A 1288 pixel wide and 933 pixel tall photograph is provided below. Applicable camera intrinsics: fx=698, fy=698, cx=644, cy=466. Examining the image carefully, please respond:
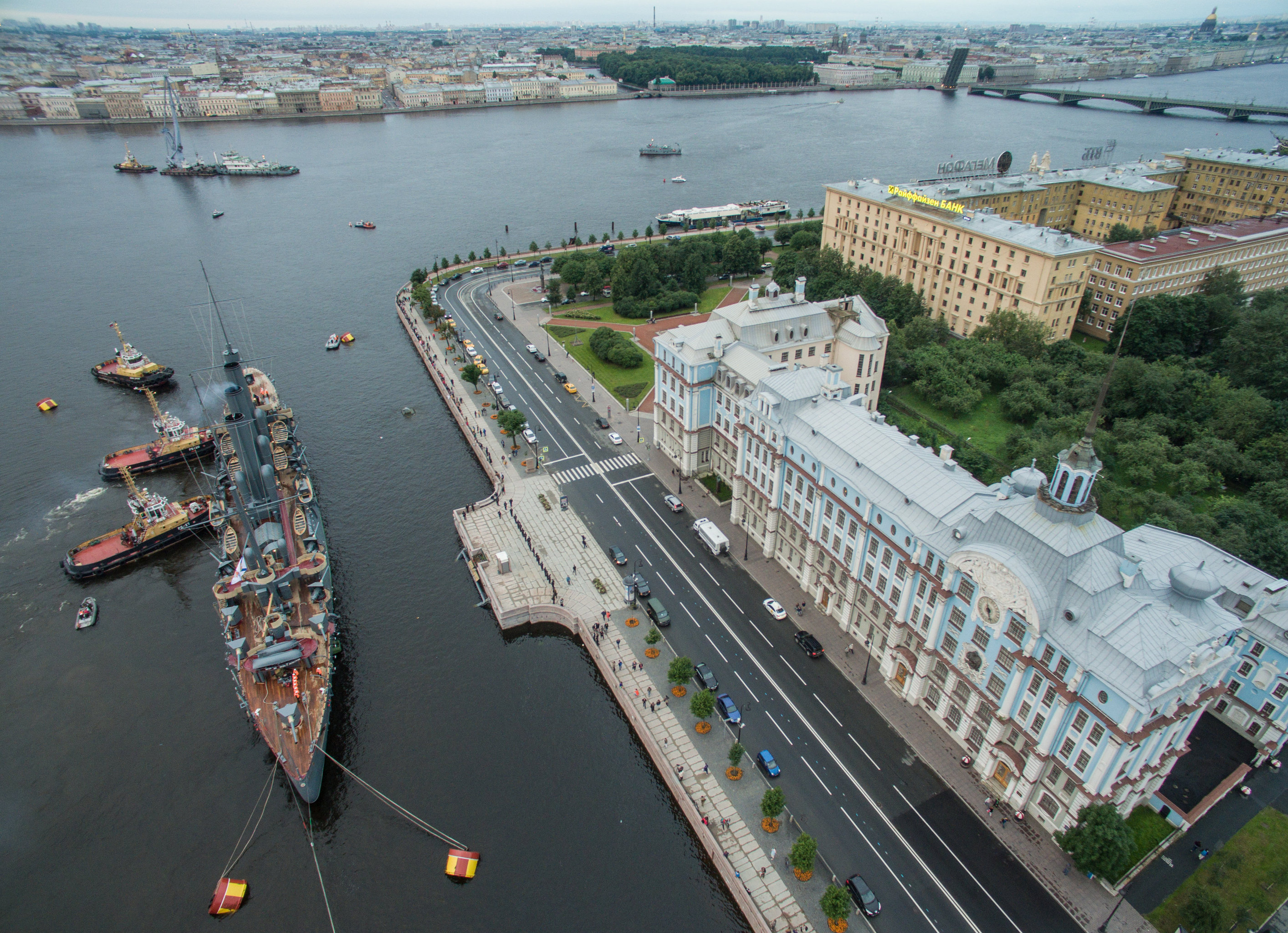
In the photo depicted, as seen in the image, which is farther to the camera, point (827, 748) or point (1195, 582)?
point (827, 748)

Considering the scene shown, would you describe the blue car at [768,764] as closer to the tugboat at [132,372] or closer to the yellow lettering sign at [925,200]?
the yellow lettering sign at [925,200]

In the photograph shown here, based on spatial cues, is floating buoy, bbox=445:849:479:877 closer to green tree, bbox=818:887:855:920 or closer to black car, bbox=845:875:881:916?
green tree, bbox=818:887:855:920

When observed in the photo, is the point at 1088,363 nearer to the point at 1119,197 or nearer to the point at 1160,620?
the point at 1160,620

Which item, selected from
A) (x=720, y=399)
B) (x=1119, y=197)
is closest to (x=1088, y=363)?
(x=720, y=399)

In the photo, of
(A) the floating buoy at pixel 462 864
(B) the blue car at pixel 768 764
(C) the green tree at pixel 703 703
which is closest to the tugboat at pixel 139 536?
(A) the floating buoy at pixel 462 864

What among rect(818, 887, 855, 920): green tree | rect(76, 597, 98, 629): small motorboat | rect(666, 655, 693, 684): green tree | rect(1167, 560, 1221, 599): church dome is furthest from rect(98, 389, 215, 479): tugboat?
rect(1167, 560, 1221, 599): church dome

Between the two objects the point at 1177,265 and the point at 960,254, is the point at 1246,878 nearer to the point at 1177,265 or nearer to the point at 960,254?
the point at 960,254

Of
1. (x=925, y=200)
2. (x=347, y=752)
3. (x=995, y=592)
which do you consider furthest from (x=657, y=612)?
(x=925, y=200)
